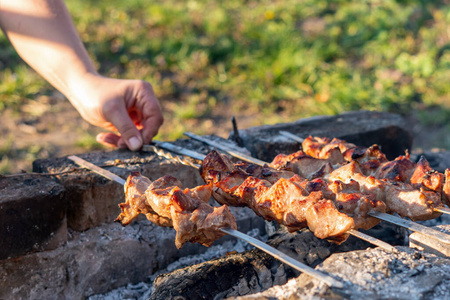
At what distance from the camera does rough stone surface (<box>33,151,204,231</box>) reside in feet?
8.32

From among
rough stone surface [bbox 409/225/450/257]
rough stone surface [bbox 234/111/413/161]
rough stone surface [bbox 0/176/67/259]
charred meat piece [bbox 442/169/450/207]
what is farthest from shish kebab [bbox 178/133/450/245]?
rough stone surface [bbox 0/176/67/259]

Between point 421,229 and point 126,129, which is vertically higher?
point 126,129

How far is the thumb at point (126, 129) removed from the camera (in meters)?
2.89

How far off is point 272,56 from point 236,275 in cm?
542

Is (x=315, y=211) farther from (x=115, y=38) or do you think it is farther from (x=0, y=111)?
(x=115, y=38)

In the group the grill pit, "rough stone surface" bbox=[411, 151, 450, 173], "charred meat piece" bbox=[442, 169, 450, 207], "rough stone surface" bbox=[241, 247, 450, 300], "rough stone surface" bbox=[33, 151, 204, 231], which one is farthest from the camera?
"rough stone surface" bbox=[411, 151, 450, 173]

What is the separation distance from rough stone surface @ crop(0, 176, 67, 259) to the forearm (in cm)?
87

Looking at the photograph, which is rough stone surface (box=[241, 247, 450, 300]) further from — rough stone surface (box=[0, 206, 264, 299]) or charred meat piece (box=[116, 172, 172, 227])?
rough stone surface (box=[0, 206, 264, 299])

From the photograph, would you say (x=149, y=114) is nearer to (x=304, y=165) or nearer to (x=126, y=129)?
(x=126, y=129)

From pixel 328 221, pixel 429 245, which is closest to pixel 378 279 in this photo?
pixel 328 221

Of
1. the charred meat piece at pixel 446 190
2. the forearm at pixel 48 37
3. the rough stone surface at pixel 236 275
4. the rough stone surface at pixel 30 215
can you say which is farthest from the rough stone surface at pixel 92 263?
the charred meat piece at pixel 446 190

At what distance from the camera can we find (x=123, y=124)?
9.49 feet

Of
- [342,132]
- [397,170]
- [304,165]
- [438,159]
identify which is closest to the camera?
[397,170]

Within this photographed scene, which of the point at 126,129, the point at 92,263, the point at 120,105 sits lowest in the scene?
the point at 92,263
